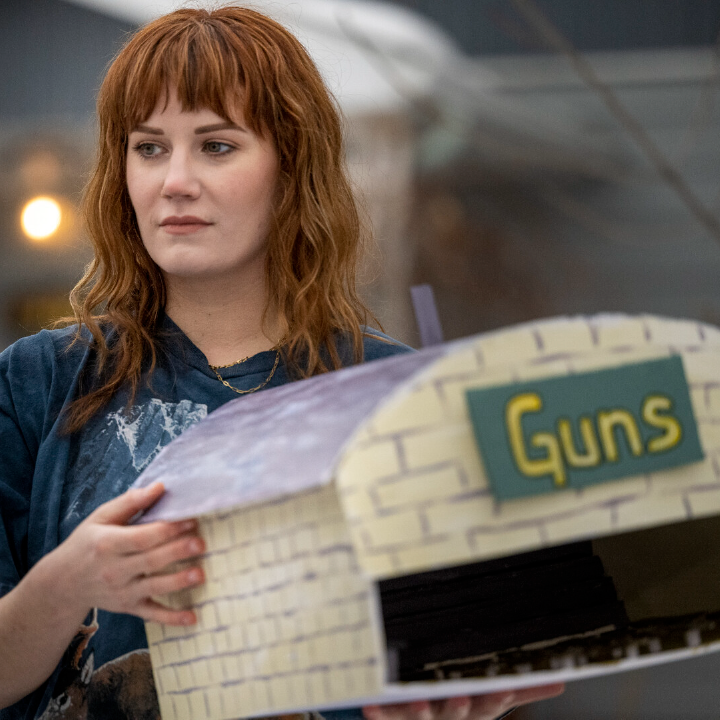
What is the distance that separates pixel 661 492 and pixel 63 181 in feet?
7.43

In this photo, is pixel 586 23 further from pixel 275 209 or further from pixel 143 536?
pixel 143 536

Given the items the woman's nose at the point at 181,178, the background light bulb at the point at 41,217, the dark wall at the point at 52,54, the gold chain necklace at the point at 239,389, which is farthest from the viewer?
the background light bulb at the point at 41,217

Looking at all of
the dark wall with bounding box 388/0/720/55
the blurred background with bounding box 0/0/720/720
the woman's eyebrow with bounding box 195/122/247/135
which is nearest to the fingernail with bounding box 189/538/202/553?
the woman's eyebrow with bounding box 195/122/247/135

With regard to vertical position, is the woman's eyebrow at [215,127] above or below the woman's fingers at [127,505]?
above

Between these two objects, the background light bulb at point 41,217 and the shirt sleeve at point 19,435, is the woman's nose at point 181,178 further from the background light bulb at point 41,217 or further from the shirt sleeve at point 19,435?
the background light bulb at point 41,217

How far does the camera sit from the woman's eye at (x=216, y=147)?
0.89m

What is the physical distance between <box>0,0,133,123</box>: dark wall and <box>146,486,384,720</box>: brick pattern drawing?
194 centimetres

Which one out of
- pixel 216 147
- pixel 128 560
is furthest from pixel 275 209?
pixel 128 560

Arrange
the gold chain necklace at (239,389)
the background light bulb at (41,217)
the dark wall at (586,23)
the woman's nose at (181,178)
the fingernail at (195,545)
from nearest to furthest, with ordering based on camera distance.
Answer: the fingernail at (195,545), the woman's nose at (181,178), the gold chain necklace at (239,389), the dark wall at (586,23), the background light bulb at (41,217)

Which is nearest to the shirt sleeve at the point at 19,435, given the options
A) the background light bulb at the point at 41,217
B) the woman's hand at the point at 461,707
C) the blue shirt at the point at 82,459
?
the blue shirt at the point at 82,459

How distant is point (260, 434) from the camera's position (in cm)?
72

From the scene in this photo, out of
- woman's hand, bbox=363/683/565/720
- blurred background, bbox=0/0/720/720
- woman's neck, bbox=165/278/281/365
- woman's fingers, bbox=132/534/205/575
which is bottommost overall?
woman's hand, bbox=363/683/565/720

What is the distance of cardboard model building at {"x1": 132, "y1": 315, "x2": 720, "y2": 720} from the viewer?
0.62 meters

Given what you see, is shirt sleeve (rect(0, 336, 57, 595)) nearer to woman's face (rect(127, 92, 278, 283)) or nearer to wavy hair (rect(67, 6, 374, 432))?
wavy hair (rect(67, 6, 374, 432))
